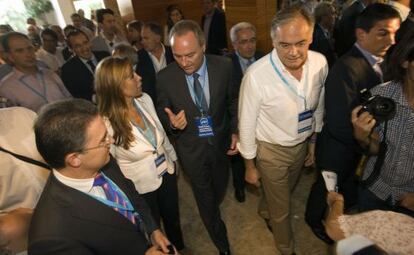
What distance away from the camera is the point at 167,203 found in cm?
225

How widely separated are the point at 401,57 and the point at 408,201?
749 mm

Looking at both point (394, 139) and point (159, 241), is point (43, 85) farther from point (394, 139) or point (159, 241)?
point (394, 139)

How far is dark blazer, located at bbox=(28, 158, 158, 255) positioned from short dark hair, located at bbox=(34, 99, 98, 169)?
0.14 meters

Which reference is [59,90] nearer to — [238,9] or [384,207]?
[238,9]

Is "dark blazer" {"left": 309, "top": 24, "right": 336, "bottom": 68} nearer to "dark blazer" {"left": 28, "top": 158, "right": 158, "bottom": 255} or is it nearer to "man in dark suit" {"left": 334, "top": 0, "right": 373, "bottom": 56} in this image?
"man in dark suit" {"left": 334, "top": 0, "right": 373, "bottom": 56}

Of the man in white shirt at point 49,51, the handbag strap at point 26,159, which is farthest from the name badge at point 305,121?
the man in white shirt at point 49,51

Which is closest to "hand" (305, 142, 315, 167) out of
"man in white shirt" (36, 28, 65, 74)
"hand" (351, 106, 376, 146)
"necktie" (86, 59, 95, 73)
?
"hand" (351, 106, 376, 146)

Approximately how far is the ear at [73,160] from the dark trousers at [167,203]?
97 centimetres

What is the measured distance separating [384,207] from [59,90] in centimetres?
306

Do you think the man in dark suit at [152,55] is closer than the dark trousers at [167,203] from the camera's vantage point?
No

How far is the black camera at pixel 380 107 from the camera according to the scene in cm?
136

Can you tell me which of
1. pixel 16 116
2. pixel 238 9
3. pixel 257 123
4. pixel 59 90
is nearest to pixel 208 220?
pixel 257 123

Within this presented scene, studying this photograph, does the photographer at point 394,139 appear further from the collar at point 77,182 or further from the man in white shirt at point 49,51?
the man in white shirt at point 49,51

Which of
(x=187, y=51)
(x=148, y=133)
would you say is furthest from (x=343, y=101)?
(x=148, y=133)
